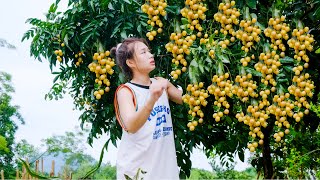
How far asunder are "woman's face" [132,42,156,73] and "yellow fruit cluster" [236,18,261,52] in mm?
561

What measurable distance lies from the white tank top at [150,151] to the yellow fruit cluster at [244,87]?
1.78ft

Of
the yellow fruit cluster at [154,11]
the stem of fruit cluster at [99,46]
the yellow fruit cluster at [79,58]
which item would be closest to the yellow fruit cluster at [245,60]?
the yellow fruit cluster at [154,11]

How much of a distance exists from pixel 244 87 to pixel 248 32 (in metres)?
0.31

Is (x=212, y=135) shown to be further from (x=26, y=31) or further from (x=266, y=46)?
(x=26, y=31)

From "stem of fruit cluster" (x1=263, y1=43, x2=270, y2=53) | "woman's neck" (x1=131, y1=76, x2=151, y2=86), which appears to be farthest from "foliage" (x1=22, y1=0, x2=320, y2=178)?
"woman's neck" (x1=131, y1=76, x2=151, y2=86)

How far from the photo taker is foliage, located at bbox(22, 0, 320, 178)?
263 cm

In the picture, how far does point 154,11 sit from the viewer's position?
9.17ft

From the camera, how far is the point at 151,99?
1.89 metres

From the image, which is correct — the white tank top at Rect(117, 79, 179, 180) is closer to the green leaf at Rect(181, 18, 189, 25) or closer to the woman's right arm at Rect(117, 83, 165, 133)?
the woman's right arm at Rect(117, 83, 165, 133)

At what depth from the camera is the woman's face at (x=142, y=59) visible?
2.33 meters

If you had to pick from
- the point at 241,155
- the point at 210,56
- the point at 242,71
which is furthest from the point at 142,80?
the point at 241,155

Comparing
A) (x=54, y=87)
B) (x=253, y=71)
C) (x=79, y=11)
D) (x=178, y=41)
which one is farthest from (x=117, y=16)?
(x=54, y=87)

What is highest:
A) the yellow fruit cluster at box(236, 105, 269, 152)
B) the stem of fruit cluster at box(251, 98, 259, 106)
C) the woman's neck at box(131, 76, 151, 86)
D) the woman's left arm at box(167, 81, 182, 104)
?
the woman's neck at box(131, 76, 151, 86)

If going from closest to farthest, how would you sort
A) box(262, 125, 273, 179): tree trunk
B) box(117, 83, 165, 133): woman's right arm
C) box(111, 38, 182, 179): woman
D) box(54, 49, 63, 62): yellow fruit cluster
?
box(117, 83, 165, 133): woman's right arm < box(111, 38, 182, 179): woman < box(54, 49, 63, 62): yellow fruit cluster < box(262, 125, 273, 179): tree trunk
